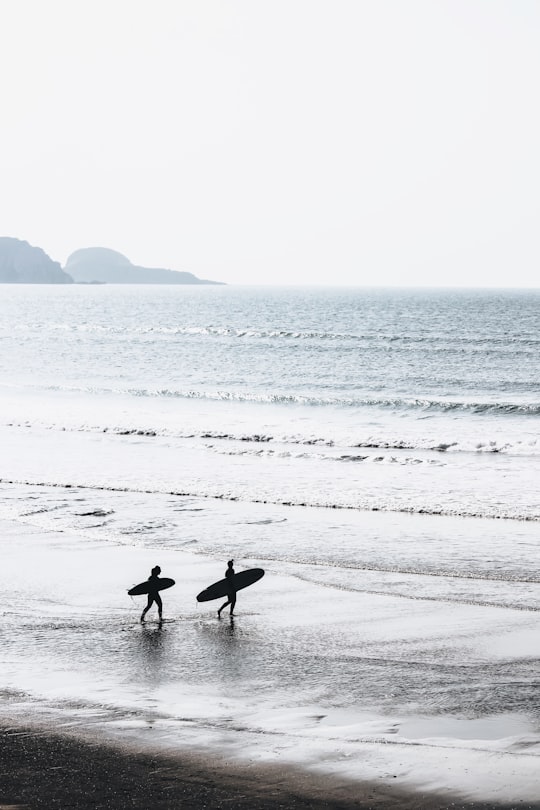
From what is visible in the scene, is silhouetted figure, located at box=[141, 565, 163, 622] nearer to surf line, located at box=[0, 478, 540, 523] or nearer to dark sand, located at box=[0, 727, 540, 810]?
dark sand, located at box=[0, 727, 540, 810]

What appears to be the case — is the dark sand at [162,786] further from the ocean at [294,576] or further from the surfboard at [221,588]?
the surfboard at [221,588]

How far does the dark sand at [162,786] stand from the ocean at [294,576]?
0.40 m

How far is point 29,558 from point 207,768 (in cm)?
1118

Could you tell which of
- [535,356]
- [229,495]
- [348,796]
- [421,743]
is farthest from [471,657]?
[535,356]

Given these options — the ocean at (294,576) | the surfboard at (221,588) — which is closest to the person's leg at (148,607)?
the ocean at (294,576)

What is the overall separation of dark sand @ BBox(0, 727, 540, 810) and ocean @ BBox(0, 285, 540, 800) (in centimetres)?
40

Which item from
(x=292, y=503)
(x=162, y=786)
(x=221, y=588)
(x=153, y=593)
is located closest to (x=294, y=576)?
(x=221, y=588)

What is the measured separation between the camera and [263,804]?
9297 millimetres

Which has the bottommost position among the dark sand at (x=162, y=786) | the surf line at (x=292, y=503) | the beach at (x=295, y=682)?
the surf line at (x=292, y=503)

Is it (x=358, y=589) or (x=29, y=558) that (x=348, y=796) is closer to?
(x=358, y=589)

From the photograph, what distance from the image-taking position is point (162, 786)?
972 centimetres

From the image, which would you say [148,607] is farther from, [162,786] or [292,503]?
[292,503]

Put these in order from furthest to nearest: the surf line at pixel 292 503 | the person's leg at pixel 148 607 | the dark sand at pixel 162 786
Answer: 1. the surf line at pixel 292 503
2. the person's leg at pixel 148 607
3. the dark sand at pixel 162 786

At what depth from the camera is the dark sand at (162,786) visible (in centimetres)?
931
